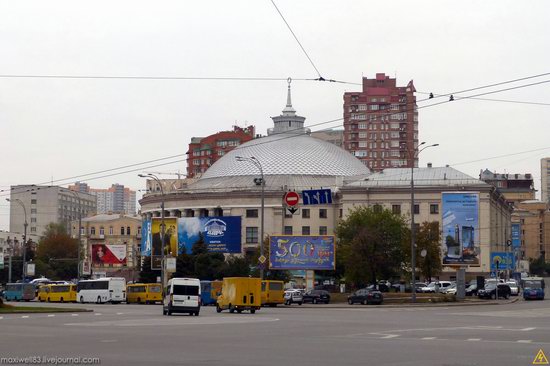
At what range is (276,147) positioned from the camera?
513 feet

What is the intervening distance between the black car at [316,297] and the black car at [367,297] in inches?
177

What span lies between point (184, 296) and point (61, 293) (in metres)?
40.9

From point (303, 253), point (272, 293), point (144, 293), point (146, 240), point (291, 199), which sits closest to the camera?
point (291, 199)

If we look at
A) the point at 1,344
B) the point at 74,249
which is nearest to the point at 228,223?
the point at 74,249

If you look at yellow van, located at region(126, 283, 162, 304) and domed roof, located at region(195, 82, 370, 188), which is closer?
yellow van, located at region(126, 283, 162, 304)

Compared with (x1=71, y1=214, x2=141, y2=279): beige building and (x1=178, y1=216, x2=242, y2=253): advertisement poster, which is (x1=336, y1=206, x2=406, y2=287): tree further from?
(x1=71, y1=214, x2=141, y2=279): beige building

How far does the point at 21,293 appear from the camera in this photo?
92.4 m

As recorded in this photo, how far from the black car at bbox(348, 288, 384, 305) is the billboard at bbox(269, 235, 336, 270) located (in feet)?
43.1

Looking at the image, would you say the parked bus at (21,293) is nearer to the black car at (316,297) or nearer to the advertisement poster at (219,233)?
the black car at (316,297)

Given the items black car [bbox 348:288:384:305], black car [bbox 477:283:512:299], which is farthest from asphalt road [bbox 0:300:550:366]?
black car [bbox 477:283:512:299]

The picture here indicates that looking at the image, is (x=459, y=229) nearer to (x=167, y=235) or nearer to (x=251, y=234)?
(x=167, y=235)

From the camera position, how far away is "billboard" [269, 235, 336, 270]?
87750 mm

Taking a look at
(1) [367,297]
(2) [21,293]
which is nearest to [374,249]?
(1) [367,297]

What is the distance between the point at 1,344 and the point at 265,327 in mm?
12932
